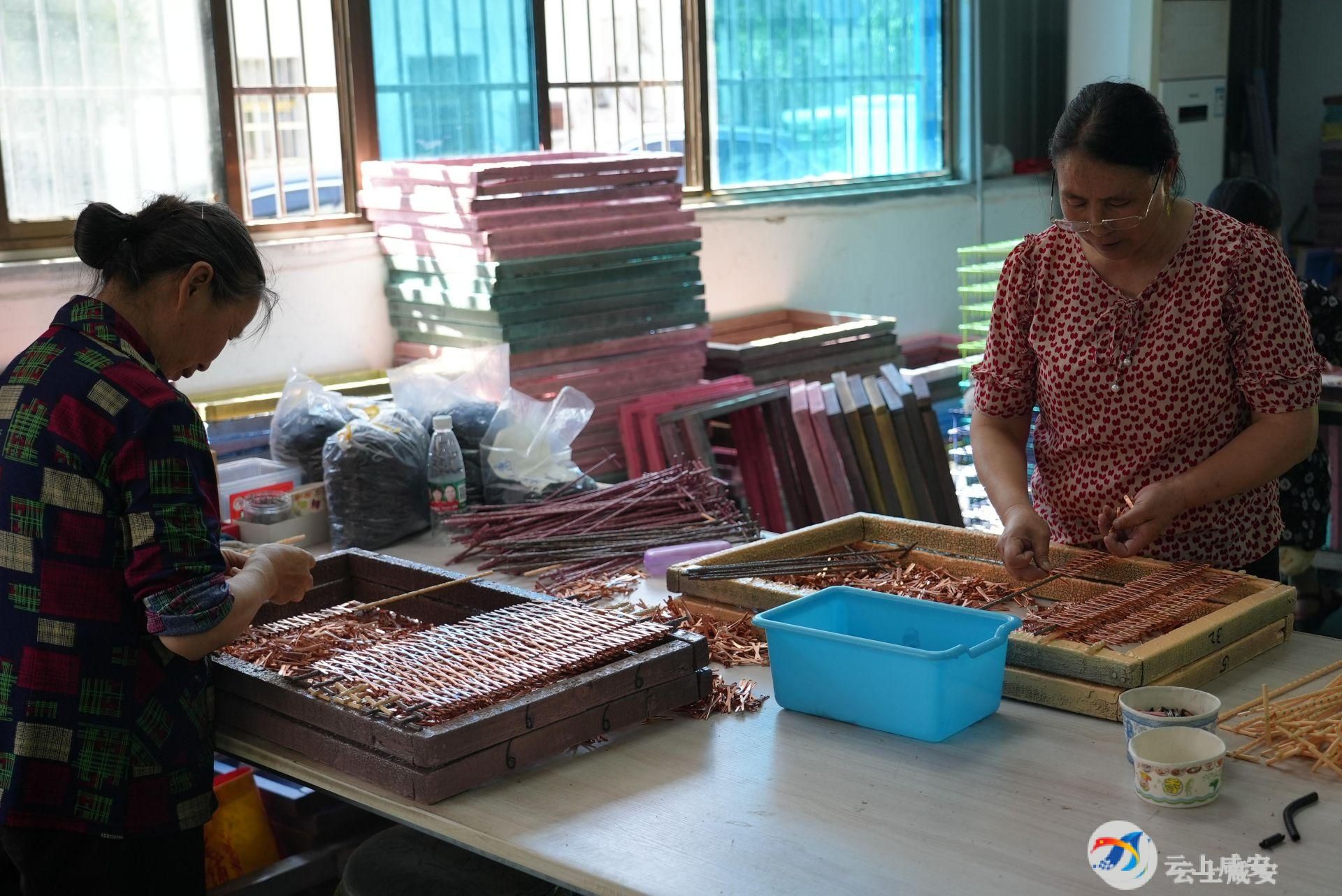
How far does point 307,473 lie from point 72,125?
1.50 metres

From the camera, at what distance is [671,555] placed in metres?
2.81

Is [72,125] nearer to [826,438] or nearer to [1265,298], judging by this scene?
[826,438]

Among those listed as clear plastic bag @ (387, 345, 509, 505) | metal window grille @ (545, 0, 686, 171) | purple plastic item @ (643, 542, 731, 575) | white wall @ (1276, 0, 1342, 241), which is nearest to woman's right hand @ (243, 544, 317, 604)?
purple plastic item @ (643, 542, 731, 575)

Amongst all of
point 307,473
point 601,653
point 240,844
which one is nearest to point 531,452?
point 307,473

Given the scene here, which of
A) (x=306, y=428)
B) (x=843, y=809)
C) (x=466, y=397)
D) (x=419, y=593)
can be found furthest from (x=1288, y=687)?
(x=306, y=428)

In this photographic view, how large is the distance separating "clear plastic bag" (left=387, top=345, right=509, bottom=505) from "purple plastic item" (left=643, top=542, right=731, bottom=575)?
73 cm

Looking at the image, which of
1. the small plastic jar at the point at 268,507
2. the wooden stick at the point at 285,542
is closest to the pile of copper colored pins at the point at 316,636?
the wooden stick at the point at 285,542

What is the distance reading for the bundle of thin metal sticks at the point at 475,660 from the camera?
1.90 meters

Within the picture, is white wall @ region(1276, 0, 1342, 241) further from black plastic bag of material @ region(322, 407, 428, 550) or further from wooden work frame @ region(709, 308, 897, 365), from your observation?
black plastic bag of material @ region(322, 407, 428, 550)

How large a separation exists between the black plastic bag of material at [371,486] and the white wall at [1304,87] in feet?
19.7

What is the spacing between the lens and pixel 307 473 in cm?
346

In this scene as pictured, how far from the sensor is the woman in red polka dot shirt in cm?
225

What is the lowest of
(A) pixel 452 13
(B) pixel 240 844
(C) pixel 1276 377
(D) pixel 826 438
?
(B) pixel 240 844

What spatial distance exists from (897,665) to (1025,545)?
1.73 ft
